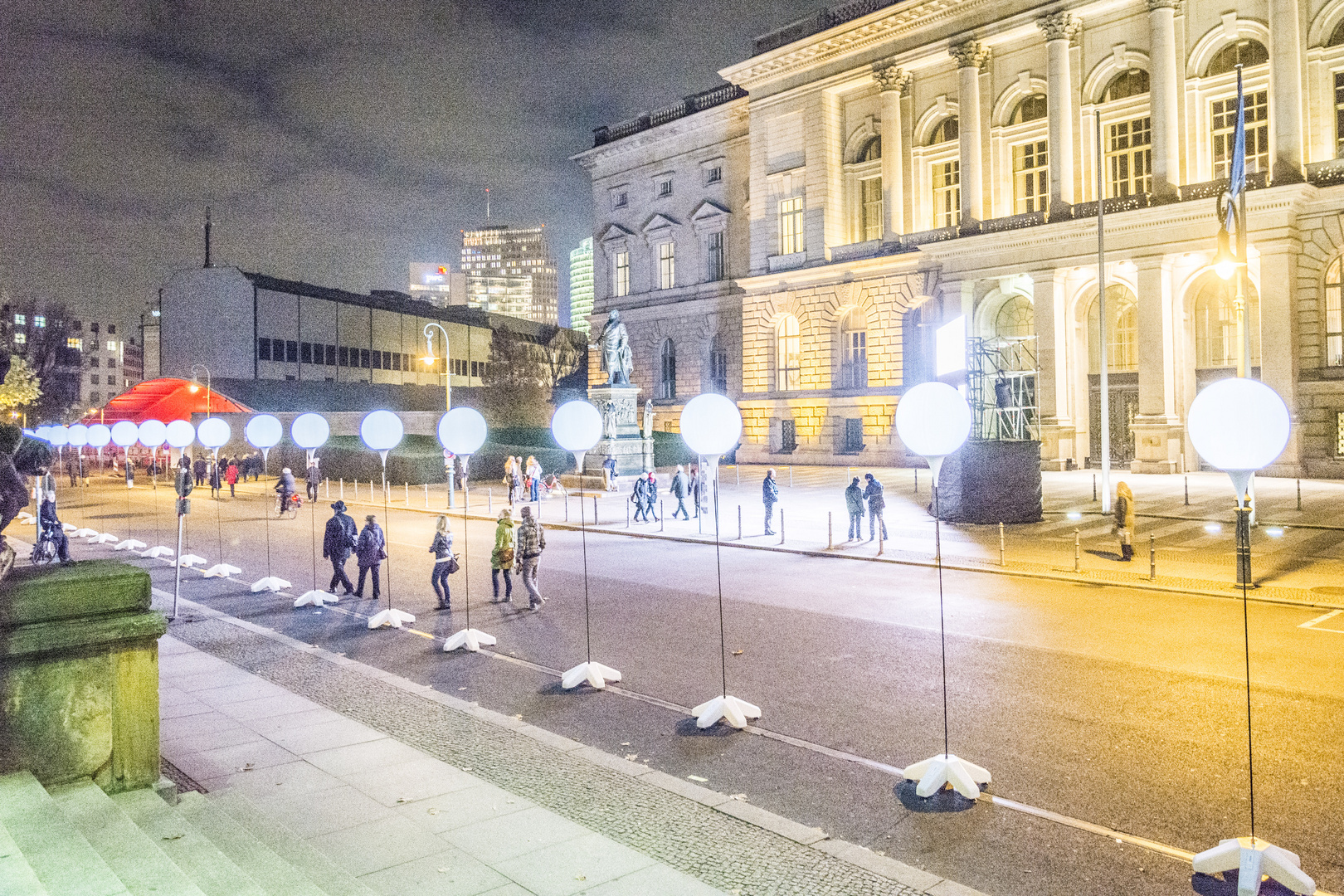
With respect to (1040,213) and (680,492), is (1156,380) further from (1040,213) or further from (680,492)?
(680,492)

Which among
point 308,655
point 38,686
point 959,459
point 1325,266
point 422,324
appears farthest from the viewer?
point 422,324

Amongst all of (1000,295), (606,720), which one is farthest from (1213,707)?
(1000,295)

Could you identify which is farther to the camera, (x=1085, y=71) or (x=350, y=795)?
(x=1085, y=71)

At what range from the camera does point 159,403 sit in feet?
173

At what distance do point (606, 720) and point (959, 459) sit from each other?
1786cm

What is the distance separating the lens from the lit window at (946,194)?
159 ft

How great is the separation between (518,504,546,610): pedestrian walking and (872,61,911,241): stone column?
39.7m

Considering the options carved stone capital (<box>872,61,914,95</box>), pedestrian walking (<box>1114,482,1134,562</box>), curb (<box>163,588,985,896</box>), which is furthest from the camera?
carved stone capital (<box>872,61,914,95</box>)

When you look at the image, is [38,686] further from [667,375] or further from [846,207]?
[667,375]

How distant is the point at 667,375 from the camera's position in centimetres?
6469

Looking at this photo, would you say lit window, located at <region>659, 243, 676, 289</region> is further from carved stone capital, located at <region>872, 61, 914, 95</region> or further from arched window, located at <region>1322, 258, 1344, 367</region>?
arched window, located at <region>1322, 258, 1344, 367</region>

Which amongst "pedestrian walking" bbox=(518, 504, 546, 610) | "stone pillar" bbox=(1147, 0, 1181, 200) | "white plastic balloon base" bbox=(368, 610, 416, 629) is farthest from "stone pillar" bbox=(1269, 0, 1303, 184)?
"white plastic balloon base" bbox=(368, 610, 416, 629)

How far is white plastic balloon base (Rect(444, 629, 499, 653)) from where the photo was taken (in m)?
11.9

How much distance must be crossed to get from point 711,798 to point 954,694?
13.1 feet
